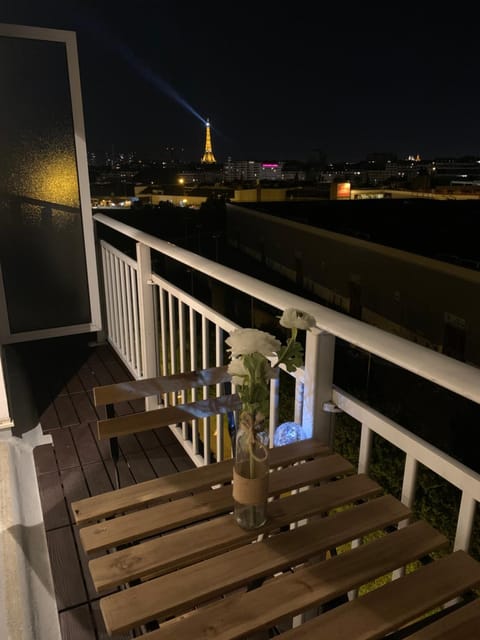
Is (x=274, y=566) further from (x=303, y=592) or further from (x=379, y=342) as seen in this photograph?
(x=379, y=342)

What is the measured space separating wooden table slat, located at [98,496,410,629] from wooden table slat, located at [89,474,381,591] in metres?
0.03

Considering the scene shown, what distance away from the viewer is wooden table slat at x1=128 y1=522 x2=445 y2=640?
978mm

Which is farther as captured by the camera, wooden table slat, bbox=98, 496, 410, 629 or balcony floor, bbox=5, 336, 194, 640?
balcony floor, bbox=5, 336, 194, 640

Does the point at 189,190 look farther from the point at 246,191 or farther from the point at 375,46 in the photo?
the point at 375,46

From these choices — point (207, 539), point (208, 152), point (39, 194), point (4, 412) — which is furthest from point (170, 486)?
point (208, 152)

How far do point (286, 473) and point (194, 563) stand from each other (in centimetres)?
41

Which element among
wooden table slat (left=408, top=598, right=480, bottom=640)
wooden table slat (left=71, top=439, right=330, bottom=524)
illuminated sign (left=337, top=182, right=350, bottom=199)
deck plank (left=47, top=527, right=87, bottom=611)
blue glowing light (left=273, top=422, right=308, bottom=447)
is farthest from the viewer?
illuminated sign (left=337, top=182, right=350, bottom=199)

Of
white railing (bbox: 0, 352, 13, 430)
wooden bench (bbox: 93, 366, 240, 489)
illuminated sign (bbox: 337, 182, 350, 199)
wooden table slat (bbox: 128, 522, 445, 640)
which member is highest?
wooden bench (bbox: 93, 366, 240, 489)

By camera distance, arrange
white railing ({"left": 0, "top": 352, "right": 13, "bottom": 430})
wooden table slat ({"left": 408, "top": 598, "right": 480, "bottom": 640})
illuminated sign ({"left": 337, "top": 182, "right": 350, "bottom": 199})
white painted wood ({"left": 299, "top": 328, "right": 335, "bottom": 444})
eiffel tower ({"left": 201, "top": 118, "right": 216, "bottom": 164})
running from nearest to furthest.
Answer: wooden table slat ({"left": 408, "top": 598, "right": 480, "bottom": 640}), white painted wood ({"left": 299, "top": 328, "right": 335, "bottom": 444}), white railing ({"left": 0, "top": 352, "right": 13, "bottom": 430}), illuminated sign ({"left": 337, "top": 182, "right": 350, "bottom": 199}), eiffel tower ({"left": 201, "top": 118, "right": 216, "bottom": 164})

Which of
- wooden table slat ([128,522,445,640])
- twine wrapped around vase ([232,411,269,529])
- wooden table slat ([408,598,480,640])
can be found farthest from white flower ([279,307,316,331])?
wooden table slat ([408,598,480,640])

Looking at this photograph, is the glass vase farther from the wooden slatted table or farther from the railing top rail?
the railing top rail

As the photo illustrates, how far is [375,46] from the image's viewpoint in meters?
50.0

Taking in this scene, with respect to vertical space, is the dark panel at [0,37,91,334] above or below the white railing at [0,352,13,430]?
above

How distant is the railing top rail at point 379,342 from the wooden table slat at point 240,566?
39 cm
